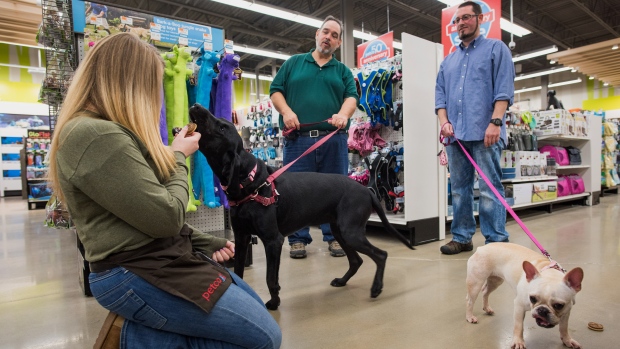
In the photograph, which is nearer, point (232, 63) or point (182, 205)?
point (182, 205)

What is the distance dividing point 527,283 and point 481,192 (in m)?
1.66

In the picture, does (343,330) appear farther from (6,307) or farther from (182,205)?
(6,307)

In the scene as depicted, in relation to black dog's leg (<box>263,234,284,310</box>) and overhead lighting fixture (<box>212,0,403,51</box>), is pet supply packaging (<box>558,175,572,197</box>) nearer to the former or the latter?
black dog's leg (<box>263,234,284,310</box>)

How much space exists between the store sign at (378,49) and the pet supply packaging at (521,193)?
11.1 ft

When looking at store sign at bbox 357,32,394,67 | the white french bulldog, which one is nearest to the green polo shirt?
the white french bulldog

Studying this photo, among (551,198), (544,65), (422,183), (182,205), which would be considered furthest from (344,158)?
(544,65)

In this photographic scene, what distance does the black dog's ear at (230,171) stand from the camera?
5.19 ft

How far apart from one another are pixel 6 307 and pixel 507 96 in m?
3.40

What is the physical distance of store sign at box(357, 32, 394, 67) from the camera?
7.02m

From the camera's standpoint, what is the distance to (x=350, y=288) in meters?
2.16

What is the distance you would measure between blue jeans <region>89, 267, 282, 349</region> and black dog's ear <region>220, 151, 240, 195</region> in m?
0.65

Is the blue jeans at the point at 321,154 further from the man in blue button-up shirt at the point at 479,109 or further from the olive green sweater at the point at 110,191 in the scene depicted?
the olive green sweater at the point at 110,191

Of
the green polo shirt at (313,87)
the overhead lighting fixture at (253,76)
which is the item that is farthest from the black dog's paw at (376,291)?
the overhead lighting fixture at (253,76)

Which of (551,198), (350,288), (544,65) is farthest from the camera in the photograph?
(544,65)
